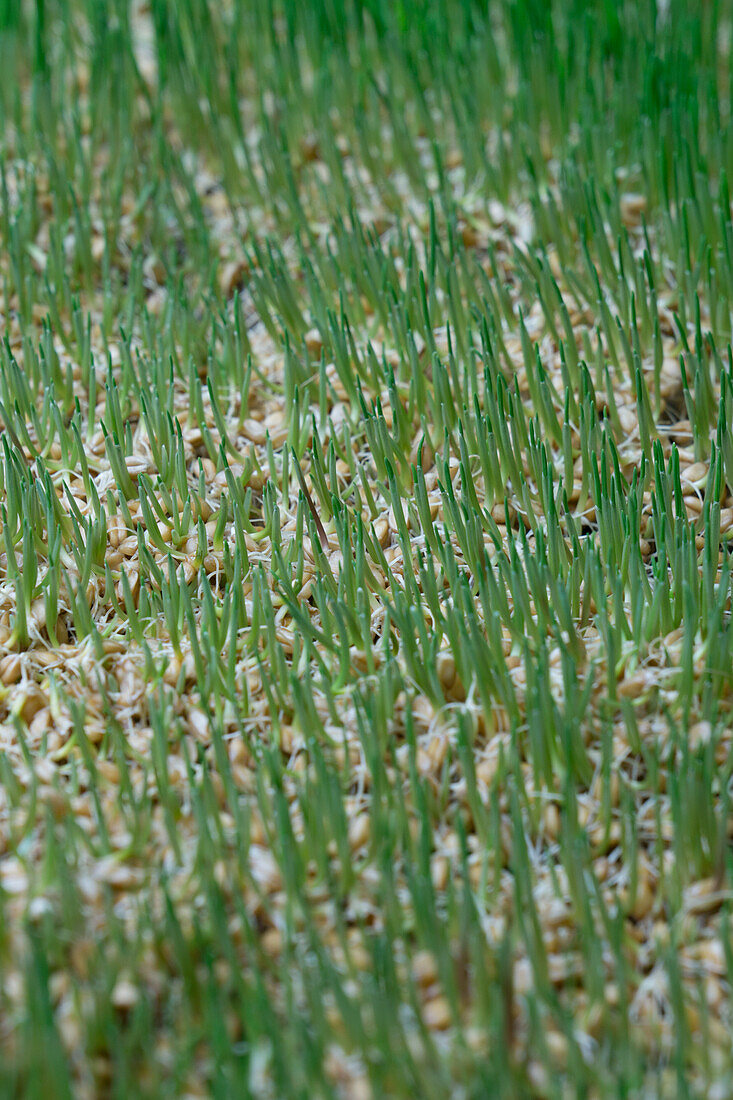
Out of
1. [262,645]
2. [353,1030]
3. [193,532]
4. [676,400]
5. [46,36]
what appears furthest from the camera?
[46,36]

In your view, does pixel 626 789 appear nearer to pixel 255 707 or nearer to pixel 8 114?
pixel 255 707

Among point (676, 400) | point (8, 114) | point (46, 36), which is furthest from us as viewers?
point (46, 36)

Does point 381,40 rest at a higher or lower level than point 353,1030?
higher

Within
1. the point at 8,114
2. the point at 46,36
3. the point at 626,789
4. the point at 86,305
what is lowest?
the point at 626,789

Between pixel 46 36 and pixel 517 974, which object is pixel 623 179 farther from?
pixel 517 974

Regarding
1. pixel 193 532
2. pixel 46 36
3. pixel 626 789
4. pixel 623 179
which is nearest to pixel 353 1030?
pixel 626 789

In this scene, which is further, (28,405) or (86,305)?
(86,305)

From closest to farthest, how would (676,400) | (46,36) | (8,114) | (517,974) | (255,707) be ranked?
(517,974) → (255,707) → (676,400) → (8,114) → (46,36)

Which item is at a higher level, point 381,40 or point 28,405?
point 381,40

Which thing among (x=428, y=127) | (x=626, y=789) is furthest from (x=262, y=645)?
(x=428, y=127)
